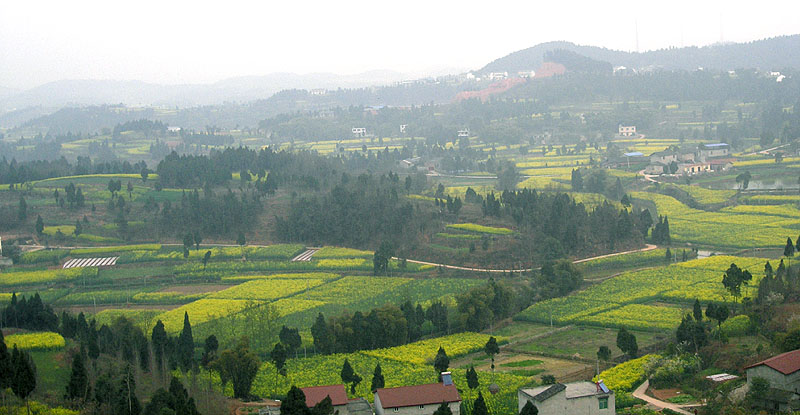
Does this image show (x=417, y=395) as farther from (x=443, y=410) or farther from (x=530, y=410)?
(x=530, y=410)

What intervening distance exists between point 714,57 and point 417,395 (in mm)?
130940

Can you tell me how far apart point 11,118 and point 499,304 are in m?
144

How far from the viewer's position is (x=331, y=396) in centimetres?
2333

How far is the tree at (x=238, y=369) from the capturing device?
26.1m

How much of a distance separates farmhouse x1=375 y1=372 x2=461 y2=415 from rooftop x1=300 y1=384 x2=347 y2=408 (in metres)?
0.92

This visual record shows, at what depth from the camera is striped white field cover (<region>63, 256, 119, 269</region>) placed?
4375cm

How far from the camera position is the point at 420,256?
44.7 meters

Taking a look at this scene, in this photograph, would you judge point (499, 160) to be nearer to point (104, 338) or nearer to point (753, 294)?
point (753, 294)

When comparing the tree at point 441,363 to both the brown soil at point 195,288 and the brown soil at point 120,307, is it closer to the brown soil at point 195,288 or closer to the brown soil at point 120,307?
the brown soil at point 120,307

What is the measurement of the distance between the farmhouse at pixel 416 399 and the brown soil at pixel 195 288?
18.0 meters

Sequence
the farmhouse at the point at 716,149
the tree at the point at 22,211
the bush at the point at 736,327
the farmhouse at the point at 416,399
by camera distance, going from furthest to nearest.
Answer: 1. the farmhouse at the point at 716,149
2. the tree at the point at 22,211
3. the bush at the point at 736,327
4. the farmhouse at the point at 416,399

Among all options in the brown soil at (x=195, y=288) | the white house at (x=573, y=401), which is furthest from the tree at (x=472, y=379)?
the brown soil at (x=195, y=288)

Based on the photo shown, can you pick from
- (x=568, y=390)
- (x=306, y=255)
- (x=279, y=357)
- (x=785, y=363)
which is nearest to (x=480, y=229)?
(x=306, y=255)

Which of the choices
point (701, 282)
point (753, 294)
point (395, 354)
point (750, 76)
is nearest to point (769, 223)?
point (701, 282)
